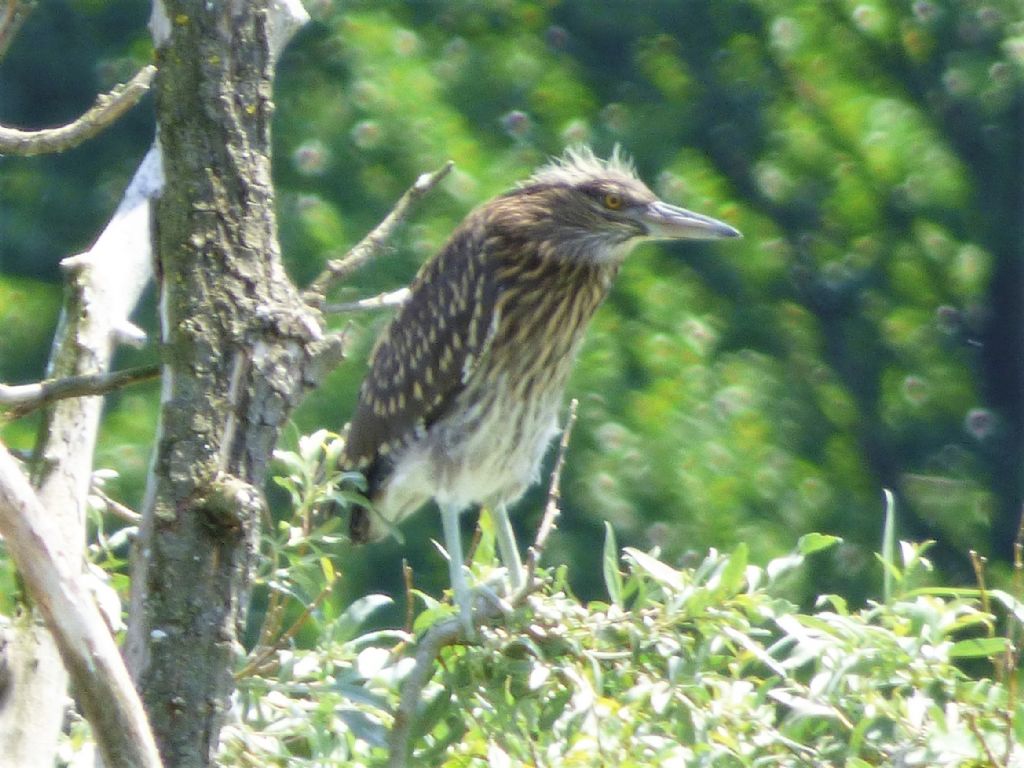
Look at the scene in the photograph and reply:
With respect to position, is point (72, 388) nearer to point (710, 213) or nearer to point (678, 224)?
point (678, 224)

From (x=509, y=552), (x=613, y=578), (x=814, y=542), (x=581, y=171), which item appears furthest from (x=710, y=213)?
(x=814, y=542)

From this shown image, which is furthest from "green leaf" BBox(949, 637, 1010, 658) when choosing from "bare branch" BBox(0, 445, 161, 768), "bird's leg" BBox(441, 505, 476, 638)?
"bare branch" BBox(0, 445, 161, 768)

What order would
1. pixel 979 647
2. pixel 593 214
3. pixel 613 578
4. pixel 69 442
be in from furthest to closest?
1. pixel 593 214
2. pixel 613 578
3. pixel 69 442
4. pixel 979 647

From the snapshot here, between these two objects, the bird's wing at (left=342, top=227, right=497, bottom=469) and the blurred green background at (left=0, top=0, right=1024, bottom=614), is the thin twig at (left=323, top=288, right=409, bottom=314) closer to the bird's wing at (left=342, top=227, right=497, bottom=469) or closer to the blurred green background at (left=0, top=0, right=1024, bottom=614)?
the bird's wing at (left=342, top=227, right=497, bottom=469)

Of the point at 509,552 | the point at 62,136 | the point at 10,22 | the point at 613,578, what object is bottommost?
the point at 509,552

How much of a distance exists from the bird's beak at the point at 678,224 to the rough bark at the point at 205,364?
1333 mm

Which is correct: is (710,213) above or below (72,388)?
above

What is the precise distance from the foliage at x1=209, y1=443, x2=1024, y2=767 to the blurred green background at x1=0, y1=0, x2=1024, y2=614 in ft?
7.56

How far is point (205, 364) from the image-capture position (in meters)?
1.57

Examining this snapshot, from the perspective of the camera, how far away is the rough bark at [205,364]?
1.56m

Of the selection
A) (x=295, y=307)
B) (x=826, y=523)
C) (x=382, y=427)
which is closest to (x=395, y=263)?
(x=826, y=523)

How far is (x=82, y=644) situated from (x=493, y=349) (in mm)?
1662

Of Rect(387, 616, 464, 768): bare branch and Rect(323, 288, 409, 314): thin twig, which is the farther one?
Rect(387, 616, 464, 768): bare branch

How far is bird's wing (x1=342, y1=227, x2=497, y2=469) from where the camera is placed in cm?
302
